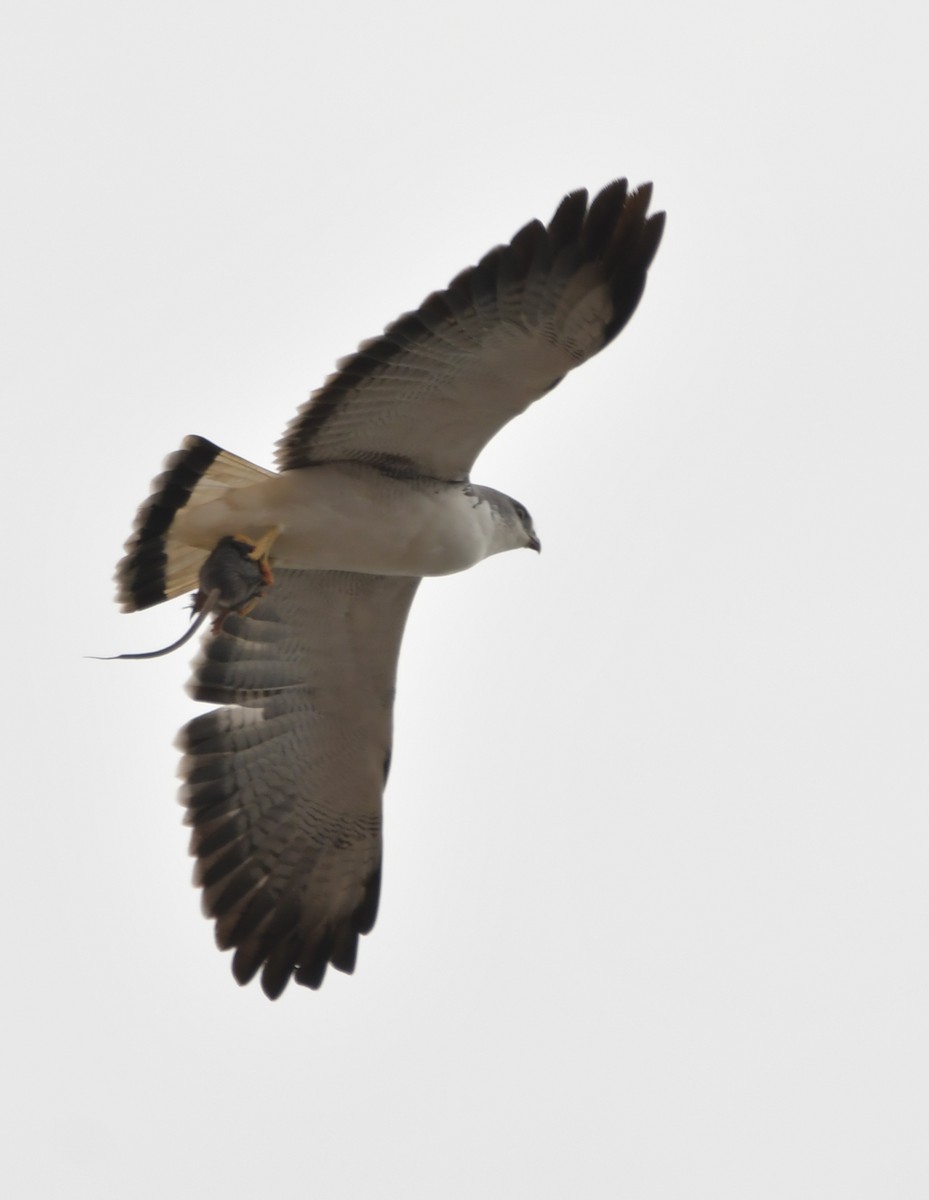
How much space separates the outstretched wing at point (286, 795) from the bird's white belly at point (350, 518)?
1088 mm

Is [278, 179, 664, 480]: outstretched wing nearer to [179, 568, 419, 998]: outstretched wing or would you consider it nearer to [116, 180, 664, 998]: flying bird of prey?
[116, 180, 664, 998]: flying bird of prey

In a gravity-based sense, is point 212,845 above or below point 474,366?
below

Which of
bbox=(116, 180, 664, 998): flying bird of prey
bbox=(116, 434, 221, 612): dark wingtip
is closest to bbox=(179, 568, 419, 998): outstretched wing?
bbox=(116, 180, 664, 998): flying bird of prey

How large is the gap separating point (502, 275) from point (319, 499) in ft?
5.31

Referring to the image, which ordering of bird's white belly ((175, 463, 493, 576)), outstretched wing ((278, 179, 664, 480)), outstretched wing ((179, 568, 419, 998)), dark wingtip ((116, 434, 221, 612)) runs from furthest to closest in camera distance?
outstretched wing ((179, 568, 419, 998)) → dark wingtip ((116, 434, 221, 612)) → bird's white belly ((175, 463, 493, 576)) → outstretched wing ((278, 179, 664, 480))

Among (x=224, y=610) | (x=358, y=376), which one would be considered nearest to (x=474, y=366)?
(x=358, y=376)

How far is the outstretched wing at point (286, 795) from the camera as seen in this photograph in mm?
10484

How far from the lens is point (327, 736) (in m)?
10.7

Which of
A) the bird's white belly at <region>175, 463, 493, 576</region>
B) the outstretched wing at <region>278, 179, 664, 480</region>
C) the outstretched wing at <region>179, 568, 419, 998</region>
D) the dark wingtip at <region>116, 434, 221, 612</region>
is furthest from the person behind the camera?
the outstretched wing at <region>179, 568, 419, 998</region>

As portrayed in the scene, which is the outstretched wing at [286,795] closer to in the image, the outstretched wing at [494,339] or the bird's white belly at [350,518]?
the bird's white belly at [350,518]

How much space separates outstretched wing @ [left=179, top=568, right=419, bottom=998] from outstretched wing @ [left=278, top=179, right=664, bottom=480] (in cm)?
164

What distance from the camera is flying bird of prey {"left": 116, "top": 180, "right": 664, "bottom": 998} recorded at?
27.6 feet

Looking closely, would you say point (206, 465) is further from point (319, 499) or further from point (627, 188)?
point (627, 188)

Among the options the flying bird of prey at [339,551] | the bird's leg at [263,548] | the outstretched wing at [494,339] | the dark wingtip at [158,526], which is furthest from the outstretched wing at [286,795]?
the outstretched wing at [494,339]
